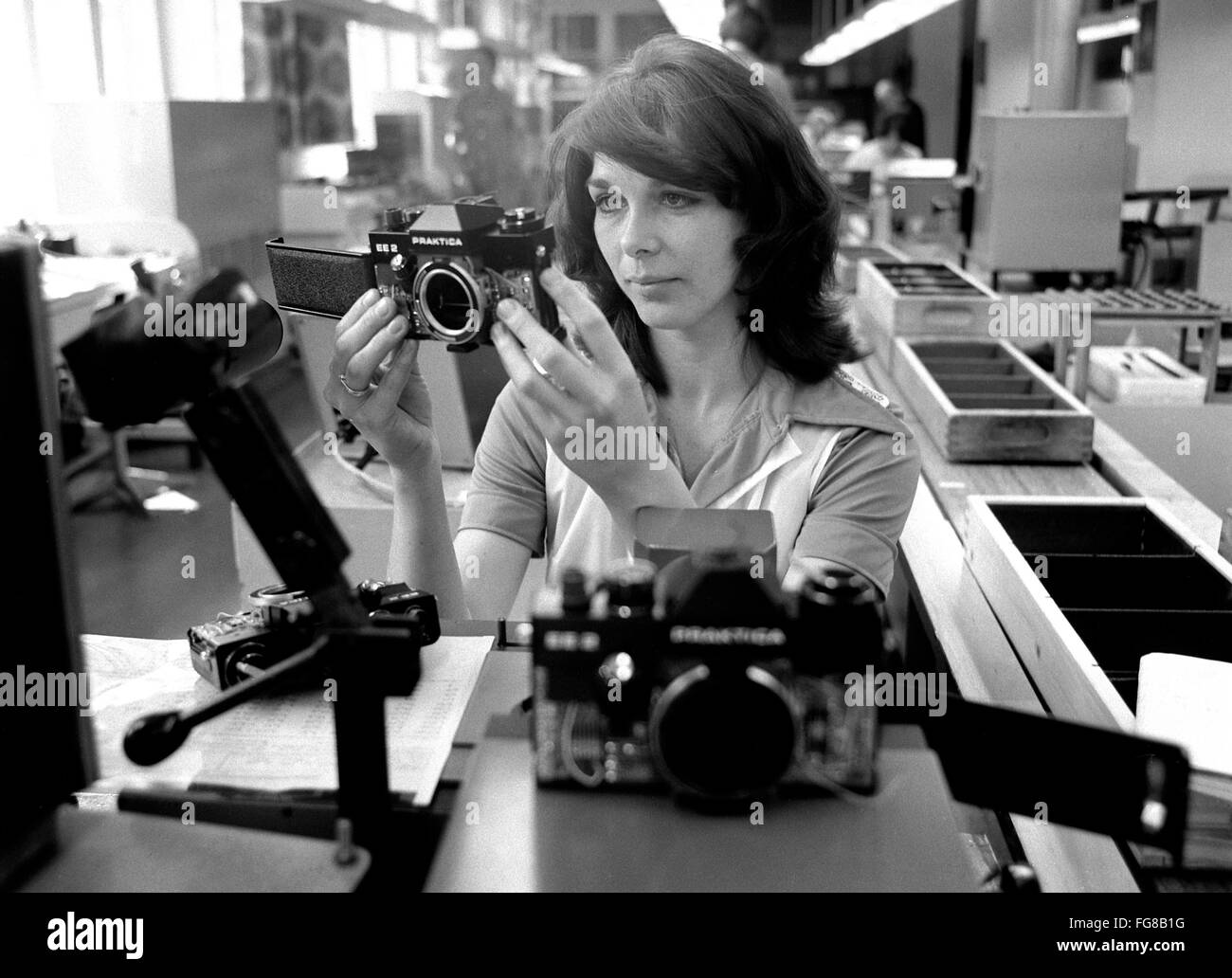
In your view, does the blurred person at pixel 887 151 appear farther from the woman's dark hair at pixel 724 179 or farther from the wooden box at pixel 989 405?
the woman's dark hair at pixel 724 179

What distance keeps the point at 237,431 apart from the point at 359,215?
260 inches

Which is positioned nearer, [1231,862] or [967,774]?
[967,774]

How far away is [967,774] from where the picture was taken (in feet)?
2.41

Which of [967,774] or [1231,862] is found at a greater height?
[967,774]

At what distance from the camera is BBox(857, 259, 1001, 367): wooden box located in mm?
2998

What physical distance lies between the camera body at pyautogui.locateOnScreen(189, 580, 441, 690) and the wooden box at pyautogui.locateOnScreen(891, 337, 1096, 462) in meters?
1.48

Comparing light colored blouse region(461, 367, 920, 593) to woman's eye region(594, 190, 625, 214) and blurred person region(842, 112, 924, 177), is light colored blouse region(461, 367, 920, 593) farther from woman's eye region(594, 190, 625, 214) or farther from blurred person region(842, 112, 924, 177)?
blurred person region(842, 112, 924, 177)

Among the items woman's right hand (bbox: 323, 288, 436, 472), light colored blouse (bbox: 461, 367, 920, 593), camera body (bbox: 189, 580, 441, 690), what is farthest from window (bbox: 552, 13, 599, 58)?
camera body (bbox: 189, 580, 441, 690)

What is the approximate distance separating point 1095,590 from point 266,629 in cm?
105

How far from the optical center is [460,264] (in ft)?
3.31

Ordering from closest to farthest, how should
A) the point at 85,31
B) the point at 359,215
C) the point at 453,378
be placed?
1. the point at 453,378
2. the point at 85,31
3. the point at 359,215

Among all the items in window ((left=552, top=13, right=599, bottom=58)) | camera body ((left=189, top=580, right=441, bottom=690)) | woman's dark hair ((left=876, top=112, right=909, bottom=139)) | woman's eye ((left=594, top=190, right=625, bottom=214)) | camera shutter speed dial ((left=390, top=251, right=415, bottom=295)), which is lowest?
camera body ((left=189, top=580, right=441, bottom=690))

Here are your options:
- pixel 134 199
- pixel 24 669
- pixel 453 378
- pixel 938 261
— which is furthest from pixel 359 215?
Result: pixel 24 669
